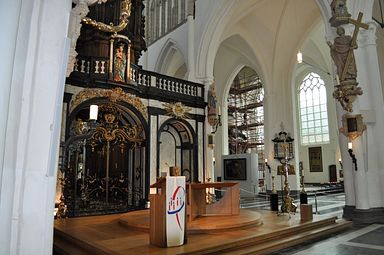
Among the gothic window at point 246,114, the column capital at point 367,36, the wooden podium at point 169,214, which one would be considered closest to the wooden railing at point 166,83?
the column capital at point 367,36

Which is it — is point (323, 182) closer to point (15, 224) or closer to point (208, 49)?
point (208, 49)

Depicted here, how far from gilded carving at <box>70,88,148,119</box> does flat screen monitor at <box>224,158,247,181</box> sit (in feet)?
27.4

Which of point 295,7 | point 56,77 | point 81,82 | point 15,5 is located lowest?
point 56,77

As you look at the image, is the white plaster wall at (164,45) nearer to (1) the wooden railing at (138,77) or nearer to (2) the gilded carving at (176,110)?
(1) the wooden railing at (138,77)

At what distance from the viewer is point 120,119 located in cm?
1013

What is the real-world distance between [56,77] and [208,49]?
1157cm

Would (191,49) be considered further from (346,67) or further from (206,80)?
(346,67)

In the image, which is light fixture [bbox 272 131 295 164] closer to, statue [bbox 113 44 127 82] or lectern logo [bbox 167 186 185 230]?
statue [bbox 113 44 127 82]

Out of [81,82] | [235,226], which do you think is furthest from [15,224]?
[81,82]

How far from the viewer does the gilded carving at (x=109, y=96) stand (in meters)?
8.71

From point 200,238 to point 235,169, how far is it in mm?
12373

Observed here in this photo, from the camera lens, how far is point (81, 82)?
8.85m

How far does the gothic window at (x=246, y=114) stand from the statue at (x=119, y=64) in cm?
1633

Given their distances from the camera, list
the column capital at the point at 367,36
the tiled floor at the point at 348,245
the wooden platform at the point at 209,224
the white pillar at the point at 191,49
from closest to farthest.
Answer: the tiled floor at the point at 348,245 → the wooden platform at the point at 209,224 → the column capital at the point at 367,36 → the white pillar at the point at 191,49
